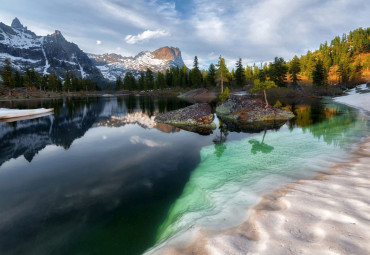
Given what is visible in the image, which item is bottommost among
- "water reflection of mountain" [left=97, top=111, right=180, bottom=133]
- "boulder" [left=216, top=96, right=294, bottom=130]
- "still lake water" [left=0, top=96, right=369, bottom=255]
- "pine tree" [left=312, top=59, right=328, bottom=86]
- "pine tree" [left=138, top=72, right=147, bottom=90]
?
"still lake water" [left=0, top=96, right=369, bottom=255]

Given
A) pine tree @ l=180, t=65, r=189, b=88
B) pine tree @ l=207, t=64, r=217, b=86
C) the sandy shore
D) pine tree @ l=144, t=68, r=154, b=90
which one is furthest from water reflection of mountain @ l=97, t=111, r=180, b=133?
pine tree @ l=144, t=68, r=154, b=90

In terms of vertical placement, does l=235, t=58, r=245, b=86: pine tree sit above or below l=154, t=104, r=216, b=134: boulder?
above

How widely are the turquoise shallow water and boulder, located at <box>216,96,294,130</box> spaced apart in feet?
31.1

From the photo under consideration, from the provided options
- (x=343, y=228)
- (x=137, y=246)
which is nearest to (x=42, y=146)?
(x=137, y=246)

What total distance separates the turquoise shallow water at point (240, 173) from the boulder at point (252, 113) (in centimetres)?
947

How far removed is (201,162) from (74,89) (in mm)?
140706

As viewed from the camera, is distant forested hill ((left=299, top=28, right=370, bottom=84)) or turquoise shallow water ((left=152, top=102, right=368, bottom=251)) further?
distant forested hill ((left=299, top=28, right=370, bottom=84))

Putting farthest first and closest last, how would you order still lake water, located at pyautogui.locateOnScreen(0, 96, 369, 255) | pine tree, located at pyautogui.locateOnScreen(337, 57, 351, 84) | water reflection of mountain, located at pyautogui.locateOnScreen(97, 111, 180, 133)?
pine tree, located at pyautogui.locateOnScreen(337, 57, 351, 84) → water reflection of mountain, located at pyautogui.locateOnScreen(97, 111, 180, 133) → still lake water, located at pyautogui.locateOnScreen(0, 96, 369, 255)

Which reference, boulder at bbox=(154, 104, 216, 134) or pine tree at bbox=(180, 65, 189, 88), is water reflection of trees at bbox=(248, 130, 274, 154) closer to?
boulder at bbox=(154, 104, 216, 134)

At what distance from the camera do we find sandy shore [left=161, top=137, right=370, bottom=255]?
3.42 meters

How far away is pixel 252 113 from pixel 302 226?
2297 cm

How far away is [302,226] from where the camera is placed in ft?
13.3

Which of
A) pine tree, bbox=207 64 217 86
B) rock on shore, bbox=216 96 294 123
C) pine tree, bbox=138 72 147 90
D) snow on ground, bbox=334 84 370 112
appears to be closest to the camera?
rock on shore, bbox=216 96 294 123

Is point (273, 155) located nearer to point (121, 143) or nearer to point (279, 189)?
point (279, 189)
